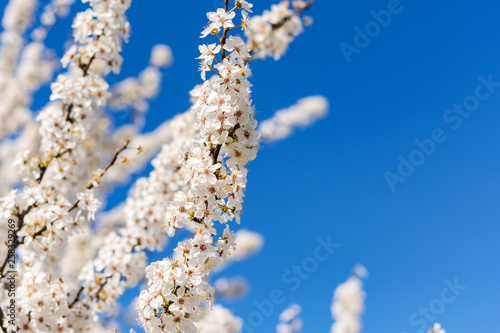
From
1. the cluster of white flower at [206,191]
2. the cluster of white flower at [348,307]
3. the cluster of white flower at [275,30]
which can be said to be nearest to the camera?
the cluster of white flower at [206,191]

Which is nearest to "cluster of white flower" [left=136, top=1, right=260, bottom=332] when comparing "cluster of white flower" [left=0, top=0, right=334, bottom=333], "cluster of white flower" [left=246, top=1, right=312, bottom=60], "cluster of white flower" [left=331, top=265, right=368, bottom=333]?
"cluster of white flower" [left=0, top=0, right=334, bottom=333]

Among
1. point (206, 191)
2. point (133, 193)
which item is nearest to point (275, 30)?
point (133, 193)

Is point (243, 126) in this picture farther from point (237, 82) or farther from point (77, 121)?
point (77, 121)

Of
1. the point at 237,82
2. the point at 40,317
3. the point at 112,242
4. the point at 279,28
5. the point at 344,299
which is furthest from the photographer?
the point at 344,299

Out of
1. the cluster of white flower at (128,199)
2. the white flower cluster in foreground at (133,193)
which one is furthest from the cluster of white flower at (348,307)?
the cluster of white flower at (128,199)

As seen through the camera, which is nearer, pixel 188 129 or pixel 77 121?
pixel 77 121

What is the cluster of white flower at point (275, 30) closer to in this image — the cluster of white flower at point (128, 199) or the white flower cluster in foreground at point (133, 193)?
the white flower cluster in foreground at point (133, 193)

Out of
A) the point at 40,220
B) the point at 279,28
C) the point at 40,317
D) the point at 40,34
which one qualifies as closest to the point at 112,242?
the point at 40,220

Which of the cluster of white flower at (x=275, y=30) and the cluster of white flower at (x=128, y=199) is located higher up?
the cluster of white flower at (x=275, y=30)
